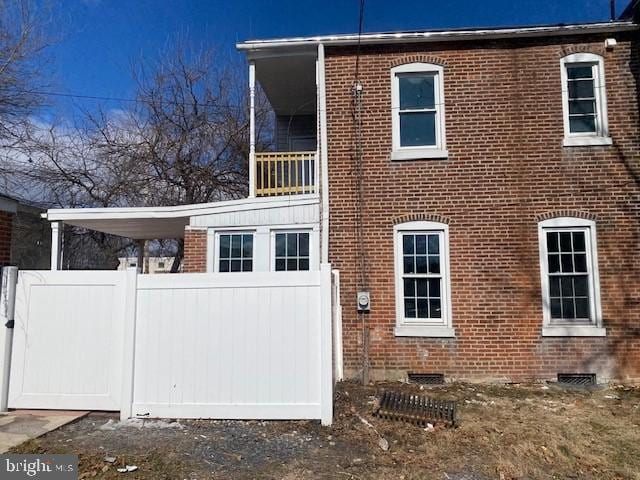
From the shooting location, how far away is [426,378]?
26.4ft

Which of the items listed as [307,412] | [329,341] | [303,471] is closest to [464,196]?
[329,341]

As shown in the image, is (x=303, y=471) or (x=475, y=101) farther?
(x=475, y=101)

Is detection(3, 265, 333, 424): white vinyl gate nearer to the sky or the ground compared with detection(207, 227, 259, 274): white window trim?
nearer to the ground

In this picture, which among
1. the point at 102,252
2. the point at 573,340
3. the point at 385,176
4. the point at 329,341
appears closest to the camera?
the point at 329,341

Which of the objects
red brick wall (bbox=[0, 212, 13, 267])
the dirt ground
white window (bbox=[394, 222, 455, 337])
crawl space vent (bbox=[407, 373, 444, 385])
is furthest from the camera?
white window (bbox=[394, 222, 455, 337])

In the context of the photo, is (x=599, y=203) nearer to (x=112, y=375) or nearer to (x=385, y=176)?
(x=385, y=176)

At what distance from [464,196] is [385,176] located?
1.48 meters

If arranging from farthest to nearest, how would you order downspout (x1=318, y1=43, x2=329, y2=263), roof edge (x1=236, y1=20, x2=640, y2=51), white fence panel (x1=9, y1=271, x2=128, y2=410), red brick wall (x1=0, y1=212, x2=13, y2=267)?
downspout (x1=318, y1=43, x2=329, y2=263), roof edge (x1=236, y1=20, x2=640, y2=51), red brick wall (x1=0, y1=212, x2=13, y2=267), white fence panel (x1=9, y1=271, x2=128, y2=410)

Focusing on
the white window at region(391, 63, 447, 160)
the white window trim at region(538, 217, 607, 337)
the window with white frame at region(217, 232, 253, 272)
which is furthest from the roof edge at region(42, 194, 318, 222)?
the white window trim at region(538, 217, 607, 337)

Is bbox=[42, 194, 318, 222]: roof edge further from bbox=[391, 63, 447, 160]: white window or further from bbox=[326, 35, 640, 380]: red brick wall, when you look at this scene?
bbox=[391, 63, 447, 160]: white window

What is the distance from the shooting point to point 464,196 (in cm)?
836

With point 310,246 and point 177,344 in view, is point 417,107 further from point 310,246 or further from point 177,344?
point 177,344

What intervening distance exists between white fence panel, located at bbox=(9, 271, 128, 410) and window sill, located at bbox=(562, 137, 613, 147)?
7.77 metres

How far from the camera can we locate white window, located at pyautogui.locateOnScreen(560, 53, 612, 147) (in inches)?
332
